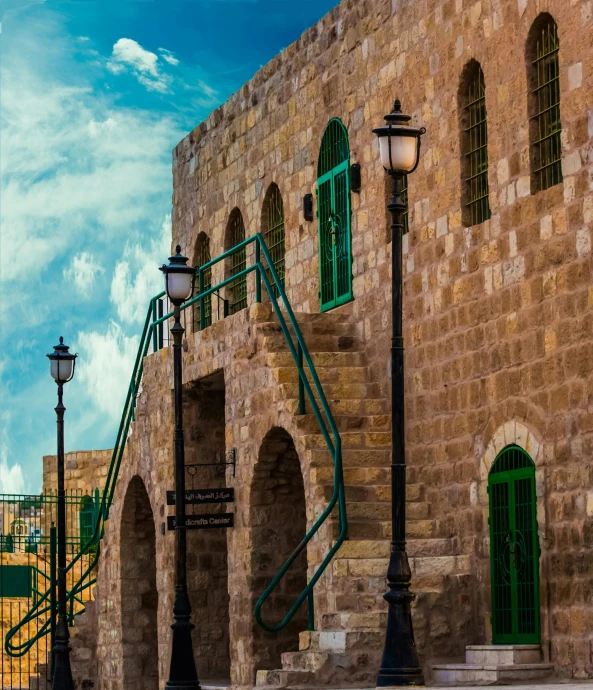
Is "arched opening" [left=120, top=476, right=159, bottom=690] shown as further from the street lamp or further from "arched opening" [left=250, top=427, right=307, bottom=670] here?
the street lamp

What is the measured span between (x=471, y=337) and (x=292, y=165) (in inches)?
225

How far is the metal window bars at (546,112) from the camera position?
15273 millimetres

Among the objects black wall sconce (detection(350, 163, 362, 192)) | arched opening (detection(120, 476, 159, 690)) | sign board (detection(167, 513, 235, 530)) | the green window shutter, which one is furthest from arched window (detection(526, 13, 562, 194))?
the green window shutter

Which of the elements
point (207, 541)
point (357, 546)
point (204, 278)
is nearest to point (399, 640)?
point (357, 546)

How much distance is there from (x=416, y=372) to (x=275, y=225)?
516 cm

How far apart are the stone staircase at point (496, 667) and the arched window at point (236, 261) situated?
9.15m

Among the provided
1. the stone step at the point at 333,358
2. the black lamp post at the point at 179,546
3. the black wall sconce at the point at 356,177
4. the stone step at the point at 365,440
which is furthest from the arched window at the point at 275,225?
the stone step at the point at 365,440

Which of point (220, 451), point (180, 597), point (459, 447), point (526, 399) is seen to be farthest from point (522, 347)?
point (220, 451)

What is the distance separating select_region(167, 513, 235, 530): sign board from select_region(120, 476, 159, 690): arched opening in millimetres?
3878

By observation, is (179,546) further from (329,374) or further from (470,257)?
(470,257)

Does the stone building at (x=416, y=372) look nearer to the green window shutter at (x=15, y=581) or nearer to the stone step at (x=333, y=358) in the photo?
the stone step at (x=333, y=358)

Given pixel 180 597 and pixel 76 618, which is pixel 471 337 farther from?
pixel 76 618

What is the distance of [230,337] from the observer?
63.5ft

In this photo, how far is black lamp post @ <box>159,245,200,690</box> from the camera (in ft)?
55.6
